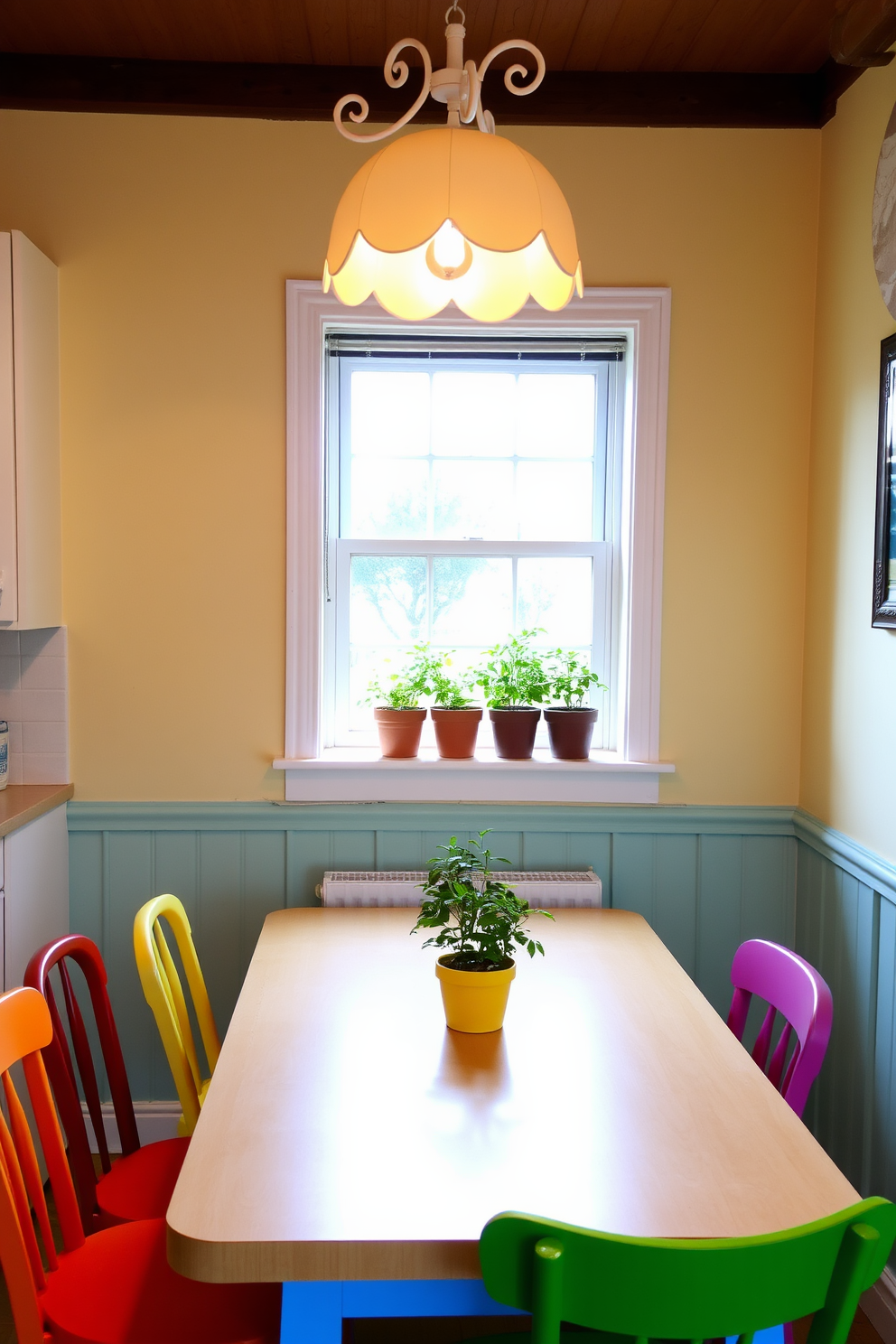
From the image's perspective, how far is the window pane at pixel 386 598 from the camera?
3.08m

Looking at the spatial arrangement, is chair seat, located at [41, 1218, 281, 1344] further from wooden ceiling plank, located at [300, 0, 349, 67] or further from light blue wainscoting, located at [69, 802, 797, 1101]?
wooden ceiling plank, located at [300, 0, 349, 67]

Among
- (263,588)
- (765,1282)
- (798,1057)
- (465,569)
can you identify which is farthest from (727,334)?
(765,1282)

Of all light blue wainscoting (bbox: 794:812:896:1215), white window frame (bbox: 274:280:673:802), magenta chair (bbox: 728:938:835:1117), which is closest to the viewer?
magenta chair (bbox: 728:938:835:1117)

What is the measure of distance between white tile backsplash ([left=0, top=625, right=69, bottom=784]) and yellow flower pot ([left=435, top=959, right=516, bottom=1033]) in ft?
5.05

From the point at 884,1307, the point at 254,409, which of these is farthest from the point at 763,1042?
the point at 254,409

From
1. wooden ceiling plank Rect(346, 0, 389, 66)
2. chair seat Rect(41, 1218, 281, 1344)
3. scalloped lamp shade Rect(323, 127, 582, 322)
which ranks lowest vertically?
chair seat Rect(41, 1218, 281, 1344)

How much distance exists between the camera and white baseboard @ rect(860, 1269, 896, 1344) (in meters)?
2.22

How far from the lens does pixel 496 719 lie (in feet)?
9.53

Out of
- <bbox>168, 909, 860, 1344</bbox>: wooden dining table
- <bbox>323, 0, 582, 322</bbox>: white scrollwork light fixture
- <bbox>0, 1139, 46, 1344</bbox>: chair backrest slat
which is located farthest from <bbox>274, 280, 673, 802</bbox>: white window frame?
<bbox>0, 1139, 46, 1344</bbox>: chair backrest slat

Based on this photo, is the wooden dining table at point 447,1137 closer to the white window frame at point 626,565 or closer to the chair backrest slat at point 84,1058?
the chair backrest slat at point 84,1058

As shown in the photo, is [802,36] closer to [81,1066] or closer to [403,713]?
[403,713]

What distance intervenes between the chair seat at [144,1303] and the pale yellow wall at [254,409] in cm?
139

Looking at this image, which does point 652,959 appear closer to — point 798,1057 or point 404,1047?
point 798,1057

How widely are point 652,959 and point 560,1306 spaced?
121 cm
